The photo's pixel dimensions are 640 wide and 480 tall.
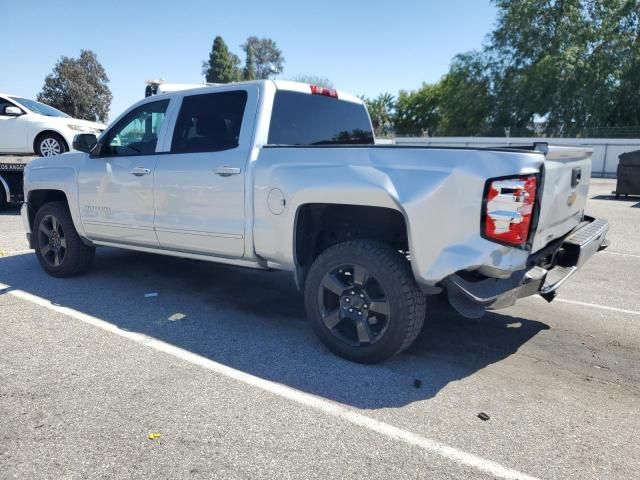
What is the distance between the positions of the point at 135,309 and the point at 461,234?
3.21 m

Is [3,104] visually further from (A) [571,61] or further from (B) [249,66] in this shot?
(B) [249,66]

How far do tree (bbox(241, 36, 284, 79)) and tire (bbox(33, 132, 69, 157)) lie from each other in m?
84.0

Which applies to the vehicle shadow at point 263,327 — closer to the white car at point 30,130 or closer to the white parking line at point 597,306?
the white parking line at point 597,306

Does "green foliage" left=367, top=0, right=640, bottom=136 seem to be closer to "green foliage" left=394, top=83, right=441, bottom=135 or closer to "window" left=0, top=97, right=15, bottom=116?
"green foliage" left=394, top=83, right=441, bottom=135

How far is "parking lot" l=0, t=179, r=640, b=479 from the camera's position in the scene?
8.32 ft

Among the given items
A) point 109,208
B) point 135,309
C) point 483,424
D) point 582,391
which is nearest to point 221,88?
point 109,208

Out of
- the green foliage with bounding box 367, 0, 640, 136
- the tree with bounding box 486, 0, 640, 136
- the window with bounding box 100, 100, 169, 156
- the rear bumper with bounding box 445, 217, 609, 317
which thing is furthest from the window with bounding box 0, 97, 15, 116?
the tree with bounding box 486, 0, 640, 136

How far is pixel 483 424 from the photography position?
2879 millimetres

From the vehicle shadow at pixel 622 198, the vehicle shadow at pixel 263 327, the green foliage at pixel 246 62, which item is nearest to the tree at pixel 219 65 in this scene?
the green foliage at pixel 246 62

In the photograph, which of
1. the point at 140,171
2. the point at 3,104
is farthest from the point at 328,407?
the point at 3,104

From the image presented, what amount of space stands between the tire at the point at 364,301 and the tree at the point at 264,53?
303ft

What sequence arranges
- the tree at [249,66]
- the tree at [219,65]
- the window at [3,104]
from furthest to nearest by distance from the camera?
1. the tree at [249,66]
2. the tree at [219,65]
3. the window at [3,104]

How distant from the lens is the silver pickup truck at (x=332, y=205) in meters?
3.06

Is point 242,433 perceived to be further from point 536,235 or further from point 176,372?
point 536,235
